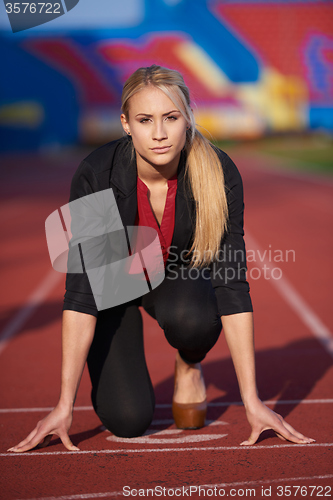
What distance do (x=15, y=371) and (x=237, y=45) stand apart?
41.0 meters

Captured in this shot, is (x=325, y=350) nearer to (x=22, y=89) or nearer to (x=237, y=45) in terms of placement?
(x=22, y=89)

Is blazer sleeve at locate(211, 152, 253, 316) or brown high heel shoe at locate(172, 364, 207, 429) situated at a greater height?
blazer sleeve at locate(211, 152, 253, 316)

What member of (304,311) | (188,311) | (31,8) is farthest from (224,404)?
(31,8)

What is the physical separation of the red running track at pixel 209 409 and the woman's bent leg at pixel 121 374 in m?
0.11

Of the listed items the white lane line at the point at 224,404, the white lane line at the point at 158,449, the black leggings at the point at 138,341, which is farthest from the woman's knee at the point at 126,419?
the white lane line at the point at 224,404

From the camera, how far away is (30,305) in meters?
5.65

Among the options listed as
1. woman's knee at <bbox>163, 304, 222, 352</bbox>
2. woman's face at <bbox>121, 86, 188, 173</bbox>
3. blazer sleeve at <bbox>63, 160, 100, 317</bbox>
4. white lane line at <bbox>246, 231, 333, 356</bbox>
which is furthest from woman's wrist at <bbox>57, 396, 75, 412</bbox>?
white lane line at <bbox>246, 231, 333, 356</bbox>

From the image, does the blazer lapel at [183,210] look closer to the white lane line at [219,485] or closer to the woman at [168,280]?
the woman at [168,280]

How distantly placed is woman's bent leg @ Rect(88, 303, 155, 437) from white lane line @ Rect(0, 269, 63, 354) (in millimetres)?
1662

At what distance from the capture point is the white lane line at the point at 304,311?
4.44 meters

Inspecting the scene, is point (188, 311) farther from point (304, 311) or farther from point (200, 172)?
point (304, 311)

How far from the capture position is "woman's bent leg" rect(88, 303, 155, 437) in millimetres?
2785

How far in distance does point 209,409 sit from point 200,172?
1.31 metres

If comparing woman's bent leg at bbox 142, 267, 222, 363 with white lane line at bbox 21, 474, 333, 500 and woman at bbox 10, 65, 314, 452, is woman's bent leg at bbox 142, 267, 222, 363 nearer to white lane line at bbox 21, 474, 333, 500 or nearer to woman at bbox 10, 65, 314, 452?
woman at bbox 10, 65, 314, 452
